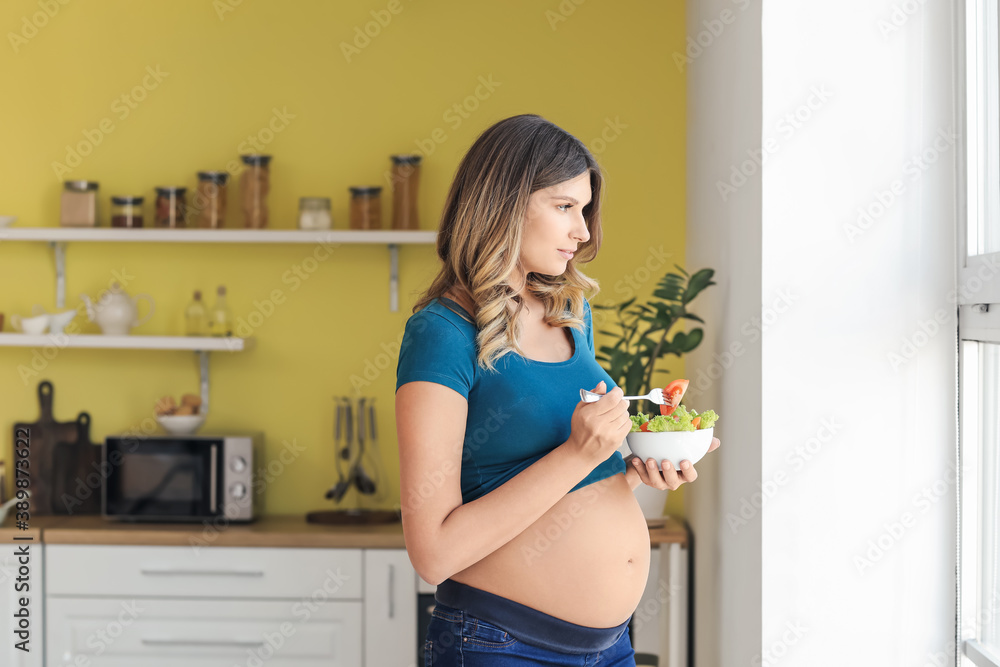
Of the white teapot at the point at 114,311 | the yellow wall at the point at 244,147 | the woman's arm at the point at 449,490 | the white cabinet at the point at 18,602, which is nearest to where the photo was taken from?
the woman's arm at the point at 449,490

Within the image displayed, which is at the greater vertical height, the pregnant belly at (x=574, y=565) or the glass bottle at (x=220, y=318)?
the glass bottle at (x=220, y=318)

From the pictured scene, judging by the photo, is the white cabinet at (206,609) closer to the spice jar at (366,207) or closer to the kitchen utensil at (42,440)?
the kitchen utensil at (42,440)

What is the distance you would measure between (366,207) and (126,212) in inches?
30.8

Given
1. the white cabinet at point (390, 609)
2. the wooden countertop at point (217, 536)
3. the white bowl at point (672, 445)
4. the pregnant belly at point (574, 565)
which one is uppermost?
the white bowl at point (672, 445)

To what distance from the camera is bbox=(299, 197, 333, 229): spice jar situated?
2773 millimetres

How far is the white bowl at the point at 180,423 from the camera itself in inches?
109

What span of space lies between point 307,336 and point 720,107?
5.10 feet

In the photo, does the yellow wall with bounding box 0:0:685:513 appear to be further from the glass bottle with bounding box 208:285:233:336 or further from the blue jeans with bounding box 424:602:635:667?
the blue jeans with bounding box 424:602:635:667

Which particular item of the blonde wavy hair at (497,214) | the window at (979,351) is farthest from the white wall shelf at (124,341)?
the window at (979,351)

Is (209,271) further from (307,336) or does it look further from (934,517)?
(934,517)

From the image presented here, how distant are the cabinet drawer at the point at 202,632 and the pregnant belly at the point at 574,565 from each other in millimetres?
1509

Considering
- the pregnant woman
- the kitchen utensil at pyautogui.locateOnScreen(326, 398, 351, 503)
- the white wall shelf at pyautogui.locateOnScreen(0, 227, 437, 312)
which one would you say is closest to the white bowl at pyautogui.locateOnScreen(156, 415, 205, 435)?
the kitchen utensil at pyautogui.locateOnScreen(326, 398, 351, 503)

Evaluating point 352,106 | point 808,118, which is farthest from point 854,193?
point 352,106

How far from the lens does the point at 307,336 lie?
2.93 m
